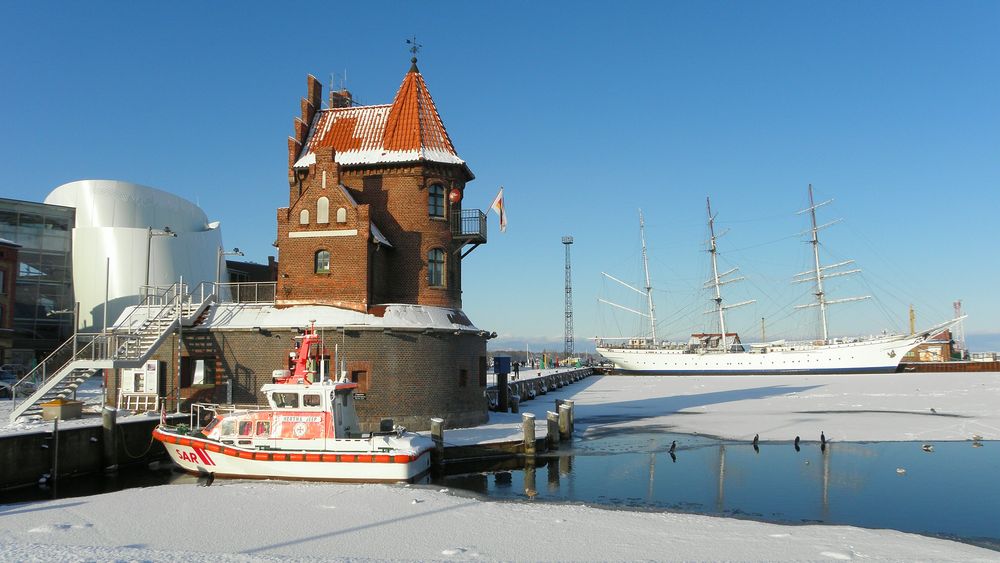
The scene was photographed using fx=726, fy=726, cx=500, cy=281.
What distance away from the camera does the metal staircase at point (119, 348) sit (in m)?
27.0

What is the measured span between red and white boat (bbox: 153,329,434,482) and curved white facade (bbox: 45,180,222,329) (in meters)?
55.8

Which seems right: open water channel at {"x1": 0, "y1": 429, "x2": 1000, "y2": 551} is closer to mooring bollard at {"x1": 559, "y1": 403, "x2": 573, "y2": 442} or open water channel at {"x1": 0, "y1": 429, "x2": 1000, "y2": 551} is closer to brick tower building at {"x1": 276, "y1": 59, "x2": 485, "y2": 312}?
mooring bollard at {"x1": 559, "y1": 403, "x2": 573, "y2": 442}

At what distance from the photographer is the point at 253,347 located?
2981 cm

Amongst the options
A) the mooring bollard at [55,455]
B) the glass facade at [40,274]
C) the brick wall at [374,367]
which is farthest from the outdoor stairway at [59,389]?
the glass facade at [40,274]

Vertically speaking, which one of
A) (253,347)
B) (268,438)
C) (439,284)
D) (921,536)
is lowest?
(921,536)

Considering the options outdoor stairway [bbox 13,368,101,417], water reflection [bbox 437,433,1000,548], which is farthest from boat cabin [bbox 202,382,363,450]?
outdoor stairway [bbox 13,368,101,417]

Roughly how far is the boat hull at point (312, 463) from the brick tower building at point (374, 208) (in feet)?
29.2

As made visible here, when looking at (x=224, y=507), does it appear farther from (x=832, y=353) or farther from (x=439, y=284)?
(x=832, y=353)

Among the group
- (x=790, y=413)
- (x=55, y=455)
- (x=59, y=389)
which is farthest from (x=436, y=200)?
(x=790, y=413)

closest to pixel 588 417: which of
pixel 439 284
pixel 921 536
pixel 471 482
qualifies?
pixel 439 284

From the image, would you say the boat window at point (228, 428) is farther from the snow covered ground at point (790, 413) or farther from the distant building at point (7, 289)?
the distant building at point (7, 289)

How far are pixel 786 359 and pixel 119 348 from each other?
303 ft

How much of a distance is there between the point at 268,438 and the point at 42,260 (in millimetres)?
64649

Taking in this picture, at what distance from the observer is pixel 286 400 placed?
22.9 meters
